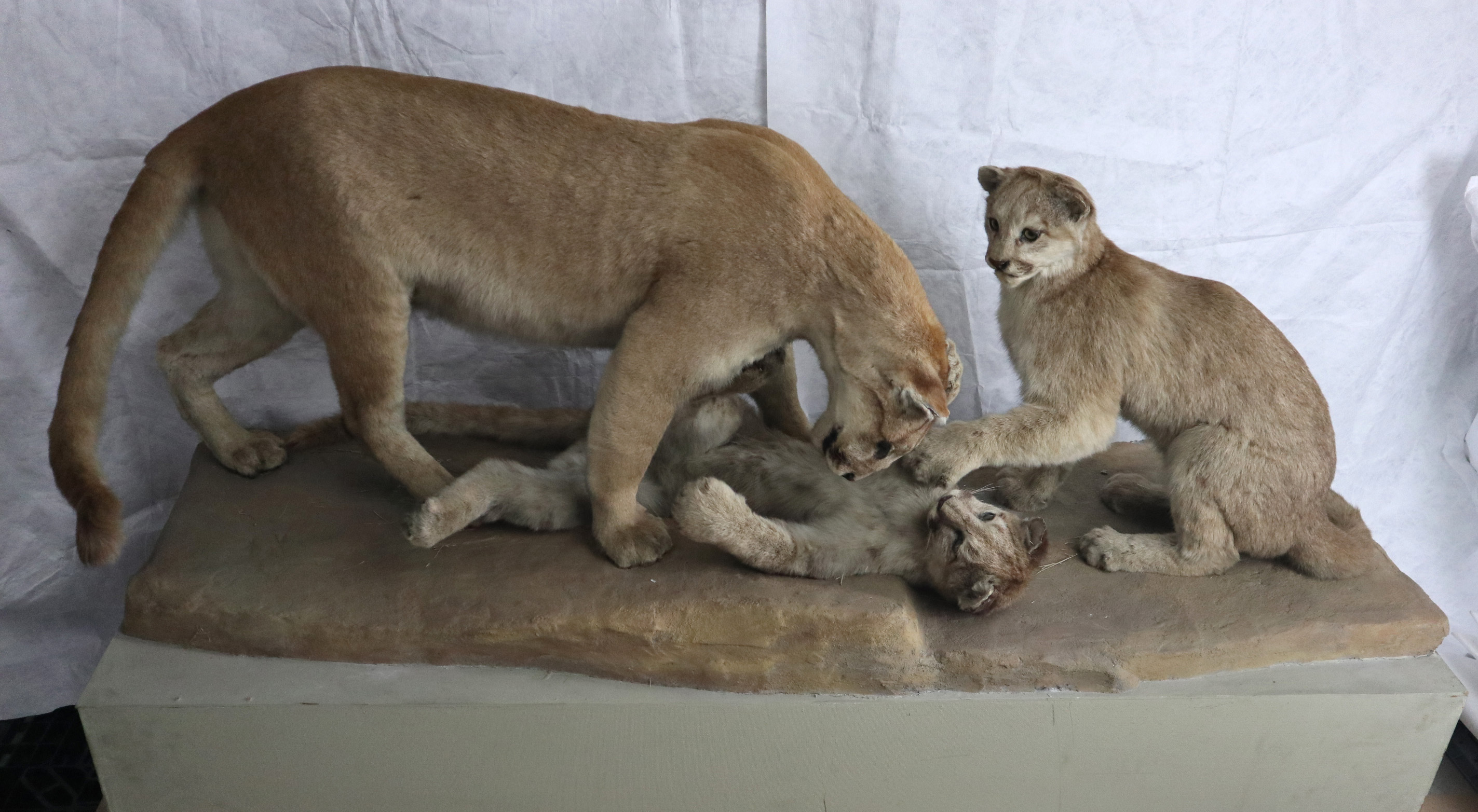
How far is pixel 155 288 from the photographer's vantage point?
127 inches

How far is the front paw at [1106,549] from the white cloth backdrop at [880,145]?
41.1 inches

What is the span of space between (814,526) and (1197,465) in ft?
2.68

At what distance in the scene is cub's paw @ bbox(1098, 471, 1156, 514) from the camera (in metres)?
2.78

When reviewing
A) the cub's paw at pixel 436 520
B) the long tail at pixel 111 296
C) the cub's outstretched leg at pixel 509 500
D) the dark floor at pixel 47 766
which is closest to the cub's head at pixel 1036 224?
the cub's outstretched leg at pixel 509 500

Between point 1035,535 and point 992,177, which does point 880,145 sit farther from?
point 1035,535

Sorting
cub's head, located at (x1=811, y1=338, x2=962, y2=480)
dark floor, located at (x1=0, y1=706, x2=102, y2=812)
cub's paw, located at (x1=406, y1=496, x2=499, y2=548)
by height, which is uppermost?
cub's head, located at (x1=811, y1=338, x2=962, y2=480)

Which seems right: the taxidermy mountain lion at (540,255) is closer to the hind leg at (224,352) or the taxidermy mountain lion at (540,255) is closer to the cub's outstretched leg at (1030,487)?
the hind leg at (224,352)

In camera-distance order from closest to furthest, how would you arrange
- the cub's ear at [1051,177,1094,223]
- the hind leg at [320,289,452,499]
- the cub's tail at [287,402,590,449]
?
the hind leg at [320,289,452,499] → the cub's ear at [1051,177,1094,223] → the cub's tail at [287,402,590,449]

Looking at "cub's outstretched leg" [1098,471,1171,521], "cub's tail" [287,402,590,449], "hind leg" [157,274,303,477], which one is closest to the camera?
"hind leg" [157,274,303,477]

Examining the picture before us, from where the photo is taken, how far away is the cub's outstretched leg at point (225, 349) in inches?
104

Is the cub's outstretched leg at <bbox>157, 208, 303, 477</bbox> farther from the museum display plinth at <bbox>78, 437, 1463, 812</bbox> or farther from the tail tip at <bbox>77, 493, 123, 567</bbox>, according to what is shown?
the tail tip at <bbox>77, 493, 123, 567</bbox>

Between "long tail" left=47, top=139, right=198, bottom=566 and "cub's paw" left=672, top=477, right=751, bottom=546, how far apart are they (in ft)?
3.74

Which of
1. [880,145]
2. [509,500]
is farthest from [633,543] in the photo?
[880,145]

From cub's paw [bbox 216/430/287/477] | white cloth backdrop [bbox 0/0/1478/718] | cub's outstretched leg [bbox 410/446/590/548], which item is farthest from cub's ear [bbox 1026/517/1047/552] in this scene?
cub's paw [bbox 216/430/287/477]
